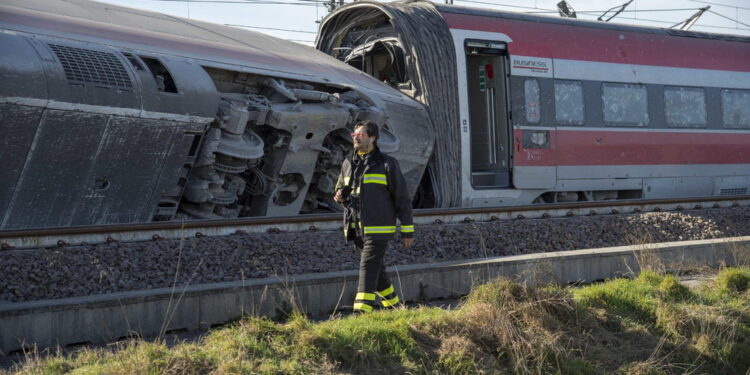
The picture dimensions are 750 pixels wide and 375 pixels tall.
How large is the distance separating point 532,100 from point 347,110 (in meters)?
4.09

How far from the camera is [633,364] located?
20.4 ft

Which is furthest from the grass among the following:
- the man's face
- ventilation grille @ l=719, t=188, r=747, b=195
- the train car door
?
ventilation grille @ l=719, t=188, r=747, b=195

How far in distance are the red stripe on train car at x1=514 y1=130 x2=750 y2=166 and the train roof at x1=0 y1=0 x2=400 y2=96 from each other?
3062 millimetres

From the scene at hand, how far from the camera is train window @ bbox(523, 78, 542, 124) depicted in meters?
14.9

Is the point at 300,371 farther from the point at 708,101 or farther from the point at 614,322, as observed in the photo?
the point at 708,101

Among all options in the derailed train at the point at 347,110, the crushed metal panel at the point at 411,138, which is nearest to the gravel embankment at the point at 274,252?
the derailed train at the point at 347,110

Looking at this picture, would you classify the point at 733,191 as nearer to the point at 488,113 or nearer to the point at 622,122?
the point at 622,122

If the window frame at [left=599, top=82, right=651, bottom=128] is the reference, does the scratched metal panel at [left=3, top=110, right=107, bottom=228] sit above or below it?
below

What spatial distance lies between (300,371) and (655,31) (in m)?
14.4

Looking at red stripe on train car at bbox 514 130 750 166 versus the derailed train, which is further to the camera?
red stripe on train car at bbox 514 130 750 166

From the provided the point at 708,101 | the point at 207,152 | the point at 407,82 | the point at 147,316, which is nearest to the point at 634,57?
the point at 708,101

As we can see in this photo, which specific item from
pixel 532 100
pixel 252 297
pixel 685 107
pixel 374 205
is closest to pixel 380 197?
pixel 374 205

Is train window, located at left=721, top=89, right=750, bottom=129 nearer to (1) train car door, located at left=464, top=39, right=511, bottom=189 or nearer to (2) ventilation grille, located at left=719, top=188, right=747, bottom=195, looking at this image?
(2) ventilation grille, located at left=719, top=188, right=747, bottom=195

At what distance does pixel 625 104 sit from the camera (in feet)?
53.2
